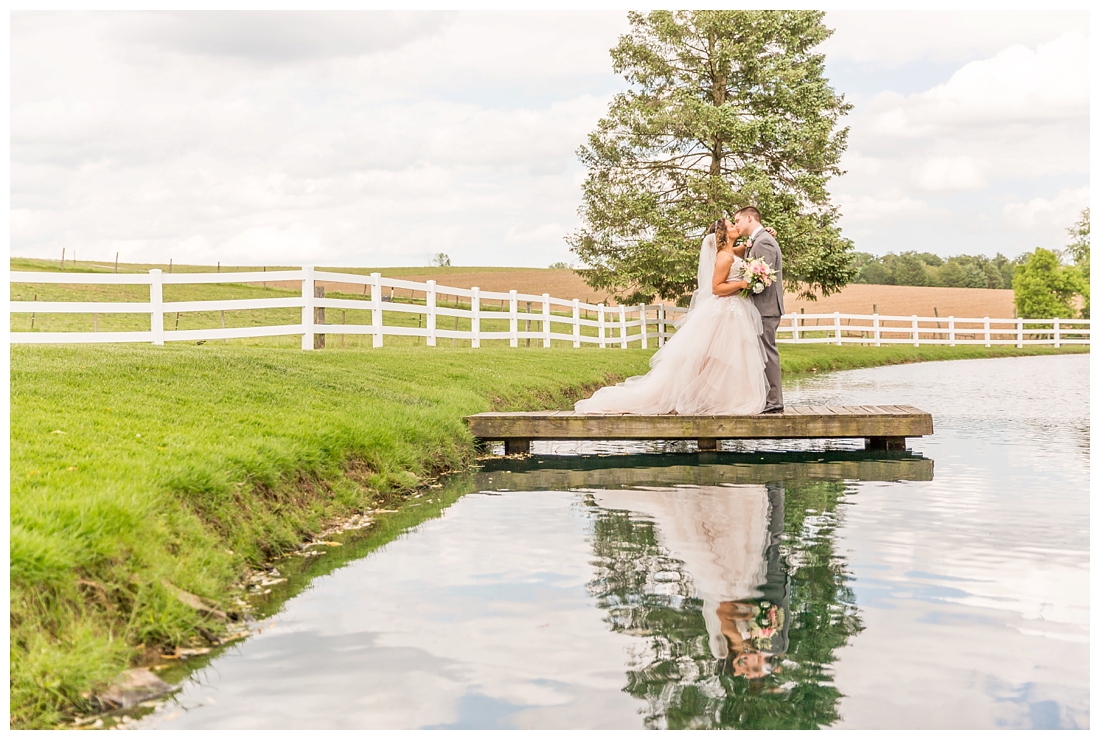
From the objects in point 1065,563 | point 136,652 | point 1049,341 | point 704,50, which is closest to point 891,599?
point 1065,563

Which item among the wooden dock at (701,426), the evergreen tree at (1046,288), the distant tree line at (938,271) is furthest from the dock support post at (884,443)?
the distant tree line at (938,271)

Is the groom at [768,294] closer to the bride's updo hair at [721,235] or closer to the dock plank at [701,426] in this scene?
the bride's updo hair at [721,235]

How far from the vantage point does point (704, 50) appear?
33.9m

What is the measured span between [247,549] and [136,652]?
172 centimetres

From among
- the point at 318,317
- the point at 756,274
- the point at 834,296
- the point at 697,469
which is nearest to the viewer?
the point at 697,469

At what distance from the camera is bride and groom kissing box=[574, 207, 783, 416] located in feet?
39.1

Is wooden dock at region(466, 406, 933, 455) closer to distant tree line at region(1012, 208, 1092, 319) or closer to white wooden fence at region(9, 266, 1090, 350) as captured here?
white wooden fence at region(9, 266, 1090, 350)

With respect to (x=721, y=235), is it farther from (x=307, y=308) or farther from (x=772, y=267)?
(x=307, y=308)

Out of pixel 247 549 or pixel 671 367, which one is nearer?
pixel 247 549

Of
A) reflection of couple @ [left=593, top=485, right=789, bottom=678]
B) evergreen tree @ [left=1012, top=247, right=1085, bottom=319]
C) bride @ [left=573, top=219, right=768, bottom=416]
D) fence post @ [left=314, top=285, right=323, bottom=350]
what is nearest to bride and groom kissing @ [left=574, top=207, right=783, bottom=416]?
bride @ [left=573, top=219, right=768, bottom=416]

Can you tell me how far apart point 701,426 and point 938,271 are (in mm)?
102801

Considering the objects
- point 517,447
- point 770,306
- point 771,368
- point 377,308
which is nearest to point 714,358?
point 771,368

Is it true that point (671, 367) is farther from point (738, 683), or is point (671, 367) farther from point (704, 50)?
point (704, 50)

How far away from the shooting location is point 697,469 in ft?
35.6
